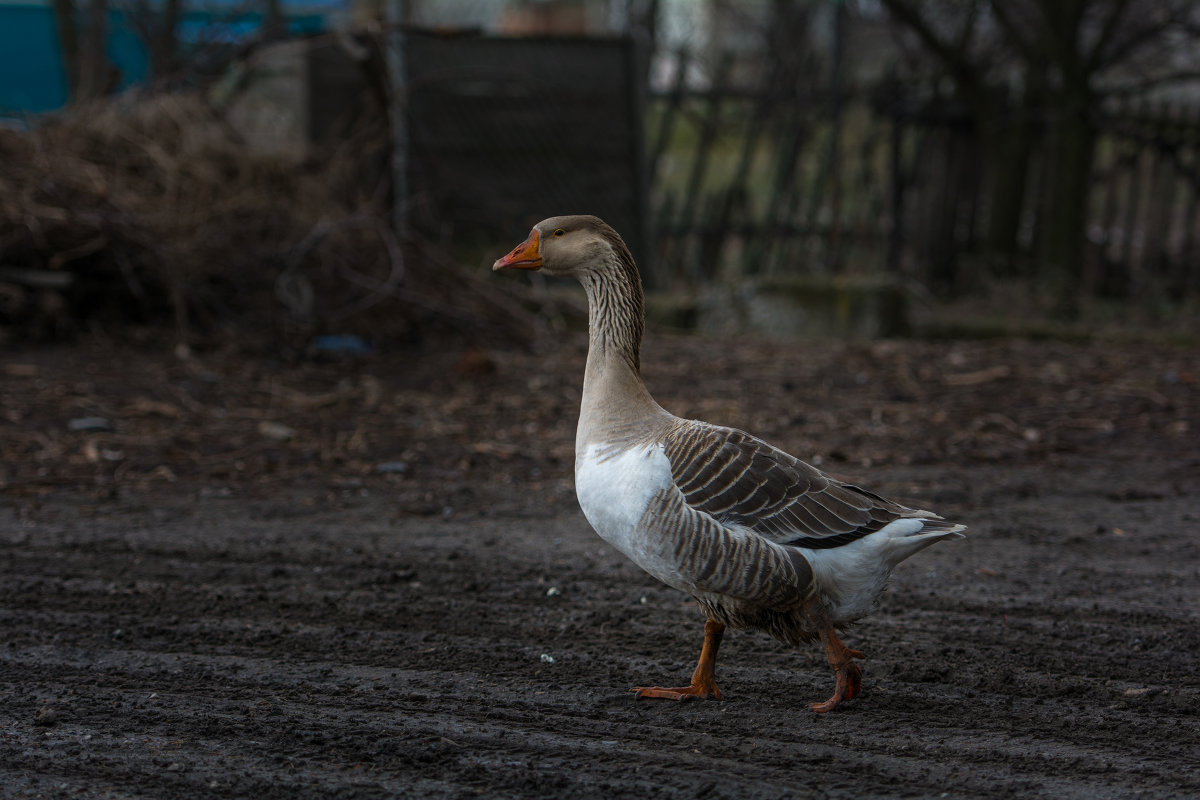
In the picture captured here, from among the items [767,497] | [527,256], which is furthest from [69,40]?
[767,497]

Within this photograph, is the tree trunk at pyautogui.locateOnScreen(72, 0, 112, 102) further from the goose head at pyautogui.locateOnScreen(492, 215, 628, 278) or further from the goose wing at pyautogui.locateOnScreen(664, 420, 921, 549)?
the goose wing at pyautogui.locateOnScreen(664, 420, 921, 549)

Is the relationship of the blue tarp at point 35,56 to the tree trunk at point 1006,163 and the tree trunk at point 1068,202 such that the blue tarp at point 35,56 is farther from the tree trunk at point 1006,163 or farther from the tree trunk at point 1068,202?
the tree trunk at point 1068,202

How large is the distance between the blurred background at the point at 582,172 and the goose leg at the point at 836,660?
19.0 feet

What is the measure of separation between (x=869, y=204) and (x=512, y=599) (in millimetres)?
8783

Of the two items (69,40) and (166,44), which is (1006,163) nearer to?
(166,44)

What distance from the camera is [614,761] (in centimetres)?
308

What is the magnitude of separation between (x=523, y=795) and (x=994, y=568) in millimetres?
2787

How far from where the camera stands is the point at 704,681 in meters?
3.55

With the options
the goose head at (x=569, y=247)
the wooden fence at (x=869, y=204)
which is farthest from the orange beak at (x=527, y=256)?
the wooden fence at (x=869, y=204)

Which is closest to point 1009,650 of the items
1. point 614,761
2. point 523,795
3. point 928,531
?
point 928,531

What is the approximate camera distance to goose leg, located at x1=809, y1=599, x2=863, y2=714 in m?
3.43

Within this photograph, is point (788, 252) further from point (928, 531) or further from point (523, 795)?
point (523, 795)

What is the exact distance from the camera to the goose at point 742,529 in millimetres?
3338

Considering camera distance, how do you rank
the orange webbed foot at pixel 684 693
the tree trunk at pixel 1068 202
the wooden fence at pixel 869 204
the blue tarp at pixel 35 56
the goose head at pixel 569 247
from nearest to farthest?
the orange webbed foot at pixel 684 693 < the goose head at pixel 569 247 < the tree trunk at pixel 1068 202 < the wooden fence at pixel 869 204 < the blue tarp at pixel 35 56
